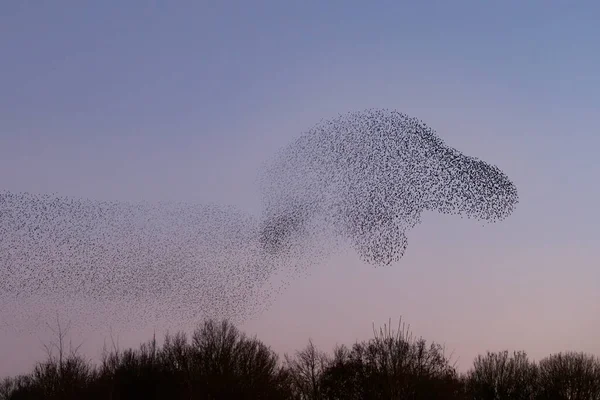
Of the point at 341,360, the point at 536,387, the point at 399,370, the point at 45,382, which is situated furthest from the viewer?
the point at 341,360

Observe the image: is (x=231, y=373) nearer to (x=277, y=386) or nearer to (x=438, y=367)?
(x=277, y=386)

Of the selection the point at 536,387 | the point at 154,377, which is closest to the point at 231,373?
the point at 154,377

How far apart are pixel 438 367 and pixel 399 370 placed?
29.7 m

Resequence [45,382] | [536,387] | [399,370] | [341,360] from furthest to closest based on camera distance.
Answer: [341,360] < [536,387] < [45,382] < [399,370]

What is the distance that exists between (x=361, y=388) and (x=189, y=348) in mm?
17359

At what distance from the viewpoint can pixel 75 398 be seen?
70.3 meters

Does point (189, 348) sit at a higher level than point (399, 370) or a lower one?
higher

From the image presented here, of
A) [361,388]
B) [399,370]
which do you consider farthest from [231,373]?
[399,370]

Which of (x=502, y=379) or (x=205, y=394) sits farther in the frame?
(x=502, y=379)

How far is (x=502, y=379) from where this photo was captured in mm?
89062

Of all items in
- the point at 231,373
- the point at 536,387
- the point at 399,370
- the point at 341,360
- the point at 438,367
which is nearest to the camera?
the point at 399,370

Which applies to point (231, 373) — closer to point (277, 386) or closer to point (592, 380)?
point (277, 386)

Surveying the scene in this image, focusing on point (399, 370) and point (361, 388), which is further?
point (361, 388)

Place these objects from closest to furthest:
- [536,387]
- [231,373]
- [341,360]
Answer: [231,373] < [536,387] < [341,360]
